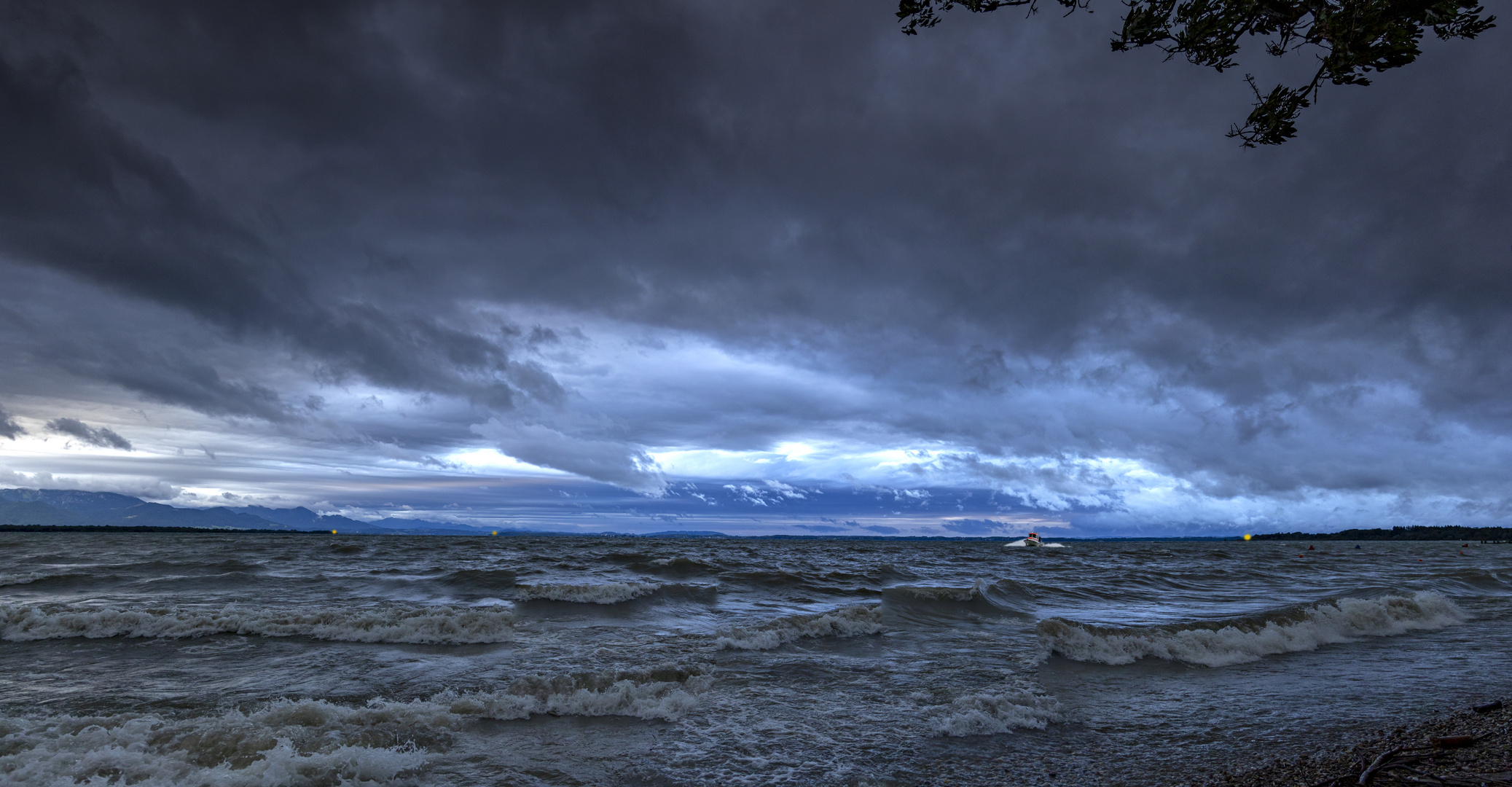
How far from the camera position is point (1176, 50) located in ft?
22.1

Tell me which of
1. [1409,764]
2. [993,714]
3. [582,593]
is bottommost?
[582,593]

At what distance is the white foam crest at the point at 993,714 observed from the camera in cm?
833

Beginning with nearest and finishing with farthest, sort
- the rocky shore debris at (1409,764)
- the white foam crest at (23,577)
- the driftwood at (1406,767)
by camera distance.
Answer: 1. the driftwood at (1406,767)
2. the rocky shore debris at (1409,764)
3. the white foam crest at (23,577)

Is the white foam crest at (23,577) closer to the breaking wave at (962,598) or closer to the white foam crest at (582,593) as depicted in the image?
the white foam crest at (582,593)

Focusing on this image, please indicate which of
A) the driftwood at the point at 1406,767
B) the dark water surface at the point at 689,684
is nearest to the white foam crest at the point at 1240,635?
the dark water surface at the point at 689,684

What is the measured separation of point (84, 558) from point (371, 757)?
157 ft

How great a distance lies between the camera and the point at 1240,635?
47.4 ft

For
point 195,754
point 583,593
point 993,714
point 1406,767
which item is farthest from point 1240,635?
point 195,754

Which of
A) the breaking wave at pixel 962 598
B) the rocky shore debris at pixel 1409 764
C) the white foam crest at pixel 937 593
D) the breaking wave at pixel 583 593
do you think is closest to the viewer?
the rocky shore debris at pixel 1409 764

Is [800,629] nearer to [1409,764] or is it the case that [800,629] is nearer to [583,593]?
[583,593]

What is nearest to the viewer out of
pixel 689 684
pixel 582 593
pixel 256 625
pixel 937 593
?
pixel 689 684

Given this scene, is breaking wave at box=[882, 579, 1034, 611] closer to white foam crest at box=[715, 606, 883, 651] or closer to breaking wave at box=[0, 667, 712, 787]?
white foam crest at box=[715, 606, 883, 651]

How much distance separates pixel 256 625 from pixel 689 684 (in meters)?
11.3

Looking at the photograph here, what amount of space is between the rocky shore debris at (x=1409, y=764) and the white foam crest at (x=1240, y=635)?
19.1 ft
